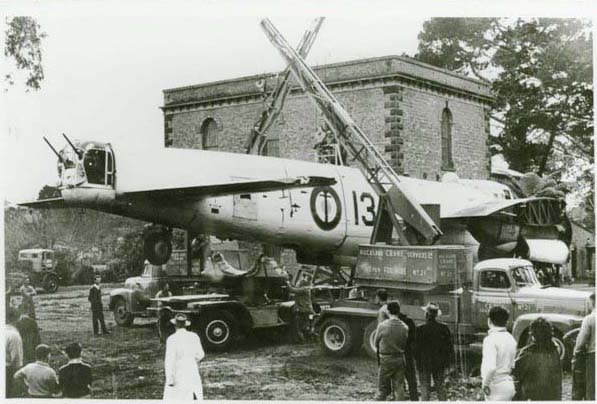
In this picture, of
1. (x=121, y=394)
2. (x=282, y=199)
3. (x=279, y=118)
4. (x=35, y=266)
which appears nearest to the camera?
(x=121, y=394)

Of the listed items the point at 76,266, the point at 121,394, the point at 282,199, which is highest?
the point at 282,199

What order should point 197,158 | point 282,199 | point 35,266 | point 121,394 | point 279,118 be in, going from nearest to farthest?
point 121,394, point 35,266, point 197,158, point 282,199, point 279,118

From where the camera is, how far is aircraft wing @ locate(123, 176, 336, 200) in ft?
36.8

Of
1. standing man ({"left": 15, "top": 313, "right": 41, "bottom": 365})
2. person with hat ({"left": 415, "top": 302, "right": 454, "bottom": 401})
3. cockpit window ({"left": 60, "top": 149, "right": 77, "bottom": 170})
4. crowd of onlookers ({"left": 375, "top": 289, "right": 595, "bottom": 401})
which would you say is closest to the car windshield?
crowd of onlookers ({"left": 375, "top": 289, "right": 595, "bottom": 401})

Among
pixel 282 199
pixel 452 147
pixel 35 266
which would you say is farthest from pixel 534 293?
pixel 452 147

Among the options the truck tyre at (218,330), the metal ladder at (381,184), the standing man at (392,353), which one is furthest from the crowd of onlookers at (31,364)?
the metal ladder at (381,184)

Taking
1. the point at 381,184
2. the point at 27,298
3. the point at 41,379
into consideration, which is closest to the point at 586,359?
the point at 381,184

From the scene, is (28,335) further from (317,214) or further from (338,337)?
(317,214)

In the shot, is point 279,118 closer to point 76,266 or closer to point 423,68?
point 423,68

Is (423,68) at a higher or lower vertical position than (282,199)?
higher

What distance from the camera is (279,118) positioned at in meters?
19.3

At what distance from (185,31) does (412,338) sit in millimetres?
5393

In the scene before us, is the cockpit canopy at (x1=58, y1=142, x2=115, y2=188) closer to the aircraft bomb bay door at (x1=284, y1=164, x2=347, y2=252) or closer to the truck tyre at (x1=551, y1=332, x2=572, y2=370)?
the aircraft bomb bay door at (x1=284, y1=164, x2=347, y2=252)

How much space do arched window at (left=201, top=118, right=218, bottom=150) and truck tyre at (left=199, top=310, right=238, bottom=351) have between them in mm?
9178
